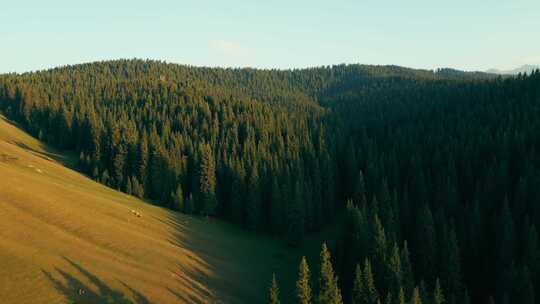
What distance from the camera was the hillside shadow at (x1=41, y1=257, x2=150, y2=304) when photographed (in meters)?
35.5

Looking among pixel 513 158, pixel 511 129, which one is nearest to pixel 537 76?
pixel 511 129

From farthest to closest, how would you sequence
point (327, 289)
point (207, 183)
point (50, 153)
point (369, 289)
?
point (50, 153) < point (207, 183) < point (369, 289) < point (327, 289)

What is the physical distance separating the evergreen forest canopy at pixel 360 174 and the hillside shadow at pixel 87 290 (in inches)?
580

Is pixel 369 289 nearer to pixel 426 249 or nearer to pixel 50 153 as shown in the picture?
pixel 426 249

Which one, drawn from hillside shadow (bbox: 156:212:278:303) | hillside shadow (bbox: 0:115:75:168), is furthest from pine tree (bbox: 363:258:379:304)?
hillside shadow (bbox: 0:115:75:168)

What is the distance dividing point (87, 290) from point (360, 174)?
67971mm

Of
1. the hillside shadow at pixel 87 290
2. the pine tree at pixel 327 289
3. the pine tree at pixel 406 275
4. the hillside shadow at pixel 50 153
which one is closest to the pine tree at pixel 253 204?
the pine tree at pixel 406 275

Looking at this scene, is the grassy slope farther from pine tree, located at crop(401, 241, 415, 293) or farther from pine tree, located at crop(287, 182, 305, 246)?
pine tree, located at crop(401, 241, 415, 293)

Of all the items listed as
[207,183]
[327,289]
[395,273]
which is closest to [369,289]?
[395,273]

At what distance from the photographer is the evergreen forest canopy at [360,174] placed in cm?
5375

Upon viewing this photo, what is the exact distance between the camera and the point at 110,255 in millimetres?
47375

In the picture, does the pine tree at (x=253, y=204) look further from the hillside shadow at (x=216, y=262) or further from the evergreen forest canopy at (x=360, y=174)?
the hillside shadow at (x=216, y=262)

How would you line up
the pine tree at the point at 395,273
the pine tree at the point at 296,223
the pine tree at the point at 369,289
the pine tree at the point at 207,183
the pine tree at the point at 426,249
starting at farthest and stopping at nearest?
1. the pine tree at the point at 207,183
2. the pine tree at the point at 296,223
3. the pine tree at the point at 426,249
4. the pine tree at the point at 395,273
5. the pine tree at the point at 369,289

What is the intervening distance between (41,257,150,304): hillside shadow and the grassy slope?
90 millimetres
